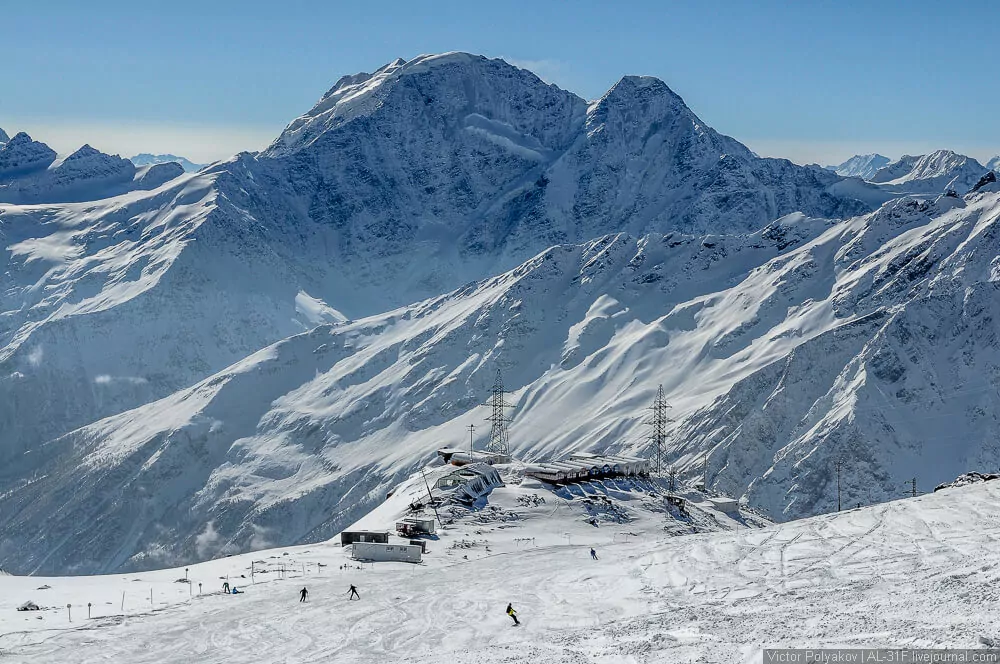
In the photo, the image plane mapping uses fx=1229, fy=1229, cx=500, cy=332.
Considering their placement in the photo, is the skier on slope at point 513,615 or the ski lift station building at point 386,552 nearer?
the skier on slope at point 513,615

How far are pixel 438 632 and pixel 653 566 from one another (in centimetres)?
1793

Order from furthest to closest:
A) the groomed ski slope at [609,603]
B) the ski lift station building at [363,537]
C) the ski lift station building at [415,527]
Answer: the ski lift station building at [415,527] → the ski lift station building at [363,537] → the groomed ski slope at [609,603]

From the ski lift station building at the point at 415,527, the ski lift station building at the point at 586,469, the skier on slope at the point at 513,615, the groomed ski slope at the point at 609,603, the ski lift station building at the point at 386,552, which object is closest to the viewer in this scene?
the groomed ski slope at the point at 609,603

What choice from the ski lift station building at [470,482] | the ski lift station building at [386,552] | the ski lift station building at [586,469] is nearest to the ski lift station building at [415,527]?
the ski lift station building at [386,552]

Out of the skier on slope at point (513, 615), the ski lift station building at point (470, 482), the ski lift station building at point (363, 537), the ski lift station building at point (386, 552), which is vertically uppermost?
the ski lift station building at point (470, 482)

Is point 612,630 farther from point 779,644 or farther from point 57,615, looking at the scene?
point 57,615

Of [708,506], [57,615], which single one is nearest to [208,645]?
[57,615]

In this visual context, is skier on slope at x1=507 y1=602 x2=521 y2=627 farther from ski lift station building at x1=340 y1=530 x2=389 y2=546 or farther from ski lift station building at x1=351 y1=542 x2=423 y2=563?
ski lift station building at x1=340 y1=530 x2=389 y2=546

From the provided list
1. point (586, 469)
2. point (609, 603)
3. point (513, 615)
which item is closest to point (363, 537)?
point (609, 603)

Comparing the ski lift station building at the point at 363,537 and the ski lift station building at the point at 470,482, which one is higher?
the ski lift station building at the point at 470,482

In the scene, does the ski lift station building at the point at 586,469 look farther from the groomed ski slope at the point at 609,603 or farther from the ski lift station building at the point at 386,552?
the ski lift station building at the point at 386,552

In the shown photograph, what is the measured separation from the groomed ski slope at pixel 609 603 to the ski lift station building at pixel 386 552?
194 cm

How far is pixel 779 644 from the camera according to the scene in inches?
2082

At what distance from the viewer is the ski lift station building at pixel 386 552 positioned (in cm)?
9238
